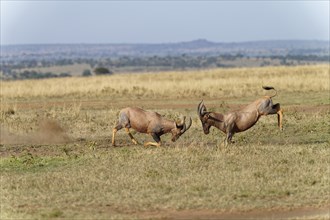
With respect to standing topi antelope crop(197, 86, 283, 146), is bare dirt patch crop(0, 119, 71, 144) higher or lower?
lower

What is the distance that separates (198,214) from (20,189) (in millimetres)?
3578

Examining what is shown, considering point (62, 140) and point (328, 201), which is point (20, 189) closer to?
point (328, 201)

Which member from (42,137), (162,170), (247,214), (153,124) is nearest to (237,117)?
(153,124)

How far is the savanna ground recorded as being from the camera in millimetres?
13047

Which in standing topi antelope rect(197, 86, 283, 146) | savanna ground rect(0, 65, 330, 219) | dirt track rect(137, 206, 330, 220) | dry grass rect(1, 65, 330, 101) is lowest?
dirt track rect(137, 206, 330, 220)

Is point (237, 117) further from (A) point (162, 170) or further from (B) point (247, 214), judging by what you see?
(B) point (247, 214)

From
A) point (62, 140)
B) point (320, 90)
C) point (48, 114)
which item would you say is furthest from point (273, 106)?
point (320, 90)

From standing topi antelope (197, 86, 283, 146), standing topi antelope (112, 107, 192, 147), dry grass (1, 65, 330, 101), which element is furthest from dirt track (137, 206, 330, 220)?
dry grass (1, 65, 330, 101)

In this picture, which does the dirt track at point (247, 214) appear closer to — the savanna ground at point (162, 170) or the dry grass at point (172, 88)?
the savanna ground at point (162, 170)

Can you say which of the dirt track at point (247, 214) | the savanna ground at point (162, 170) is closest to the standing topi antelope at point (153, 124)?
the savanna ground at point (162, 170)

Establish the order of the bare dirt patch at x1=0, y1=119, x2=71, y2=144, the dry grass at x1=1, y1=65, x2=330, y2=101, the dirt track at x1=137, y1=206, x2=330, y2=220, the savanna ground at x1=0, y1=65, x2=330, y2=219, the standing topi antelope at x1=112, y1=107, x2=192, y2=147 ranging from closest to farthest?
1. the dirt track at x1=137, y1=206, x2=330, y2=220
2. the savanna ground at x1=0, y1=65, x2=330, y2=219
3. the standing topi antelope at x1=112, y1=107, x2=192, y2=147
4. the bare dirt patch at x1=0, y1=119, x2=71, y2=144
5. the dry grass at x1=1, y1=65, x2=330, y2=101

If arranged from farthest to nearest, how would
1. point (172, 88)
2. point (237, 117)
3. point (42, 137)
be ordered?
point (172, 88) → point (42, 137) → point (237, 117)

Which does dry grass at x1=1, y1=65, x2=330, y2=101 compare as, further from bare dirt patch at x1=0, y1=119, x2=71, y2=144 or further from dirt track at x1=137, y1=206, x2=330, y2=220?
dirt track at x1=137, y1=206, x2=330, y2=220

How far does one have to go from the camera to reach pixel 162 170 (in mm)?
15969
